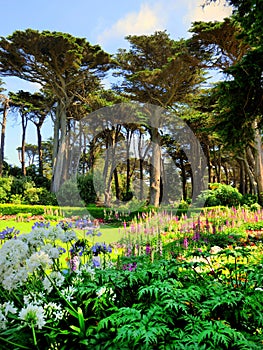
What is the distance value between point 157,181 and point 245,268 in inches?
626

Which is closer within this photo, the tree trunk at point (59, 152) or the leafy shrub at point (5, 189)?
the leafy shrub at point (5, 189)

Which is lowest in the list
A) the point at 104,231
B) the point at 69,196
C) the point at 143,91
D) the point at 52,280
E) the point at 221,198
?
the point at 104,231

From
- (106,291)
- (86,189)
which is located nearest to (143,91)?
(86,189)

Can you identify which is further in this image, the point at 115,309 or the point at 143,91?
the point at 143,91

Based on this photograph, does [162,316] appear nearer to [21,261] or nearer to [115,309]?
[115,309]

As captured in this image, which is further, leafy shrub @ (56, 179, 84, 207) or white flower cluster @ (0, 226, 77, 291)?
leafy shrub @ (56, 179, 84, 207)

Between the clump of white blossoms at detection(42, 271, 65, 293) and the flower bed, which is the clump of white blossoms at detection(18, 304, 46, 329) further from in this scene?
the clump of white blossoms at detection(42, 271, 65, 293)

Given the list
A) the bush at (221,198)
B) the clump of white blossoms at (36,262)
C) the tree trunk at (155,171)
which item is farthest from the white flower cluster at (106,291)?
the tree trunk at (155,171)

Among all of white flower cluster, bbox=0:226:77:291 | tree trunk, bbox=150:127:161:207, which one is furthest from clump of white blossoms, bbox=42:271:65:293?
tree trunk, bbox=150:127:161:207

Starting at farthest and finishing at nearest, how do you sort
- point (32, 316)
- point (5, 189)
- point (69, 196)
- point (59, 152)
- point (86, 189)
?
point (59, 152) < point (86, 189) < point (69, 196) < point (5, 189) < point (32, 316)

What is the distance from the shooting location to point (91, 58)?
17.7 m

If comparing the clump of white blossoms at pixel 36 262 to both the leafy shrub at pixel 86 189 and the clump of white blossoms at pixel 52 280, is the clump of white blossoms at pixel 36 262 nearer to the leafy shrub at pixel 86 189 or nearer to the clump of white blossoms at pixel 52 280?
the clump of white blossoms at pixel 52 280

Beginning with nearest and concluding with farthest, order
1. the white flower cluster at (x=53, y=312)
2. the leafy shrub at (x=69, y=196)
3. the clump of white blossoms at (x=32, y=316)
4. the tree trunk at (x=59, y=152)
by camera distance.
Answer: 1. the clump of white blossoms at (x=32, y=316)
2. the white flower cluster at (x=53, y=312)
3. the leafy shrub at (x=69, y=196)
4. the tree trunk at (x=59, y=152)

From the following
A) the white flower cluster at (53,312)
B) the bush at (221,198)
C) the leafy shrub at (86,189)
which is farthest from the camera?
the leafy shrub at (86,189)
